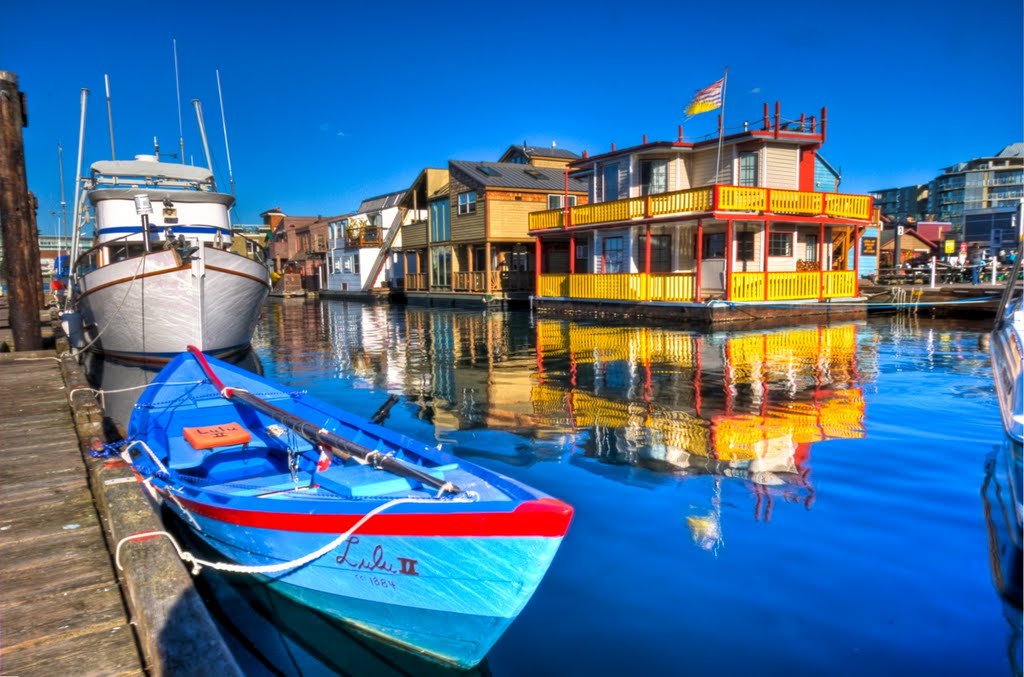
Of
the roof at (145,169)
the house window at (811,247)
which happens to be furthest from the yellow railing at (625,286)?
the roof at (145,169)

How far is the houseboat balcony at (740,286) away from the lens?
24117mm

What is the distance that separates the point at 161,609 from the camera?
10.3 ft

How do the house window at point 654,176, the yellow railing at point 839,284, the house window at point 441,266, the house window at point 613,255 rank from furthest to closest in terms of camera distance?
the house window at point 441,266
the house window at point 613,255
the house window at point 654,176
the yellow railing at point 839,284

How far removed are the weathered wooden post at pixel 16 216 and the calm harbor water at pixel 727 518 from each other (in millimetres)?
2274

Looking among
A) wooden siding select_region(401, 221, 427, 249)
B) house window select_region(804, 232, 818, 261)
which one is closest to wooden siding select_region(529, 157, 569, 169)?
wooden siding select_region(401, 221, 427, 249)

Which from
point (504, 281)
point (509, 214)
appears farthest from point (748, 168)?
point (504, 281)

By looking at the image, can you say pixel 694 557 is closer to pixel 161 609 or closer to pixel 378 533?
pixel 378 533

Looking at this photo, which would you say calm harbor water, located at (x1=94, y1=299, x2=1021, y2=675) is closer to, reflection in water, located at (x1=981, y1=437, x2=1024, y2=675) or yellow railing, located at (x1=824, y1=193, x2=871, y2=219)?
reflection in water, located at (x1=981, y1=437, x2=1024, y2=675)

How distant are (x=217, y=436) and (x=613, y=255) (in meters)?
26.1

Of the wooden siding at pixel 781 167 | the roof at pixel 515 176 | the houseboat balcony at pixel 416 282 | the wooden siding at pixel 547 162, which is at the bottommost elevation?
the houseboat balcony at pixel 416 282

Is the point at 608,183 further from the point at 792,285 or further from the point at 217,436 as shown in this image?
the point at 217,436

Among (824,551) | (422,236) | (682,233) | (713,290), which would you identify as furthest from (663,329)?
(422,236)

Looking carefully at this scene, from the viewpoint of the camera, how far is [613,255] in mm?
30906

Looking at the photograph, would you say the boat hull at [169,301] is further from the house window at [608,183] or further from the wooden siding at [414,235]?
the wooden siding at [414,235]
